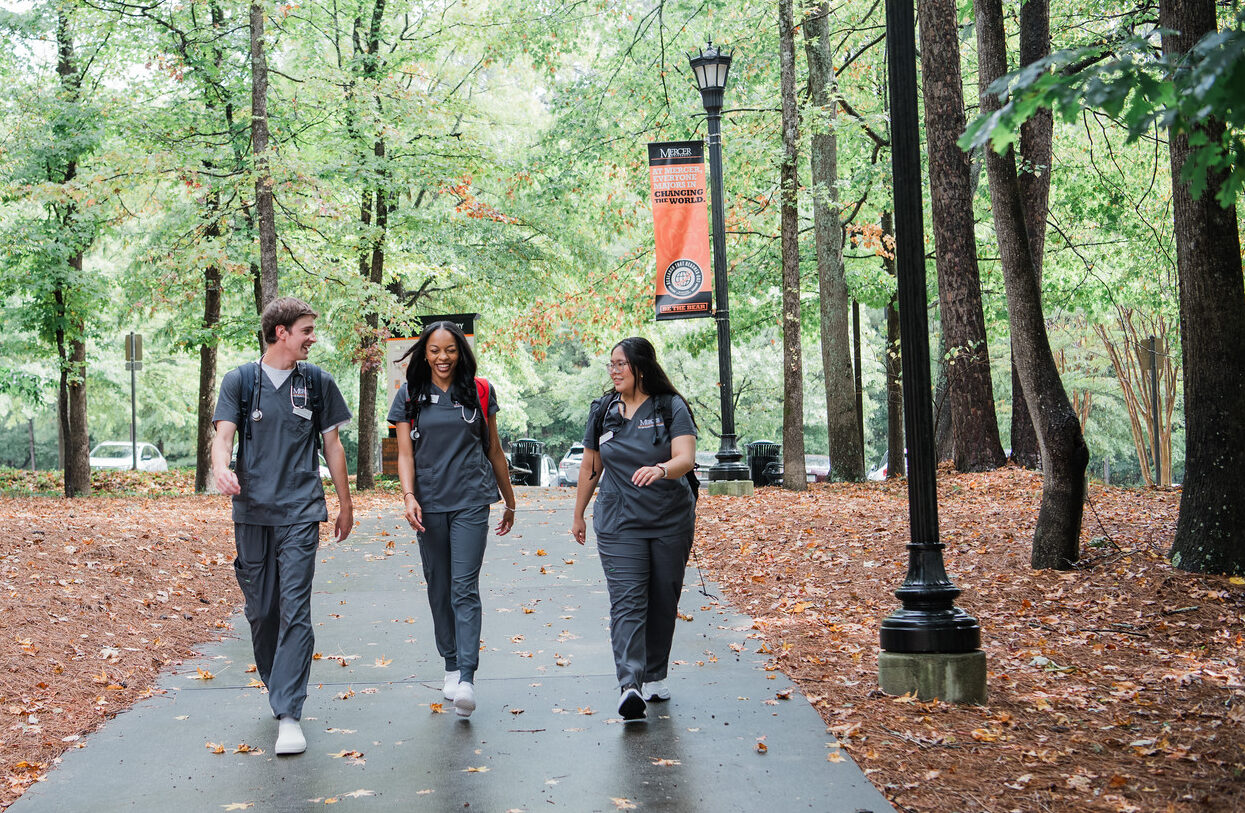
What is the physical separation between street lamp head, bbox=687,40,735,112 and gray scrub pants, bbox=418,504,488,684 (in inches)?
464

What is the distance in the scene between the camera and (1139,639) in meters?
7.16

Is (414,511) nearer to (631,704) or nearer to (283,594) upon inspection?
(283,594)

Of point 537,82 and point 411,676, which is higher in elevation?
point 537,82

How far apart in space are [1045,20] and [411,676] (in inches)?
363

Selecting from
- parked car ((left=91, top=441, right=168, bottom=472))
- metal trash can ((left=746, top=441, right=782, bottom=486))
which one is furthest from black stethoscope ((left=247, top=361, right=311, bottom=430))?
parked car ((left=91, top=441, right=168, bottom=472))

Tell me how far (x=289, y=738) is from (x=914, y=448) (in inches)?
132

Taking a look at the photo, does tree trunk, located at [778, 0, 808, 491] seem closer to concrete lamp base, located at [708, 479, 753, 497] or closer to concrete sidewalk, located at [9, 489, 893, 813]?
concrete lamp base, located at [708, 479, 753, 497]

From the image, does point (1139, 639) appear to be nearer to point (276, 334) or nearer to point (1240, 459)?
point (1240, 459)

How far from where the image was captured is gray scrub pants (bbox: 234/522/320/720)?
5355 mm

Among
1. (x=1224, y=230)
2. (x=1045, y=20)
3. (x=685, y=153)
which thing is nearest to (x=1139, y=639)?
(x=1224, y=230)

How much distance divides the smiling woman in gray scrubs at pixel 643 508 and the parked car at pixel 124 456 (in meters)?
35.4

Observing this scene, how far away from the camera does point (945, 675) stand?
18.9ft

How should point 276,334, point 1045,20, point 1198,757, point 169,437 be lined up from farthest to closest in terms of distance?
point 169,437
point 1045,20
point 276,334
point 1198,757

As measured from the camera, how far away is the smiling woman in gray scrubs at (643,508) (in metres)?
5.69
